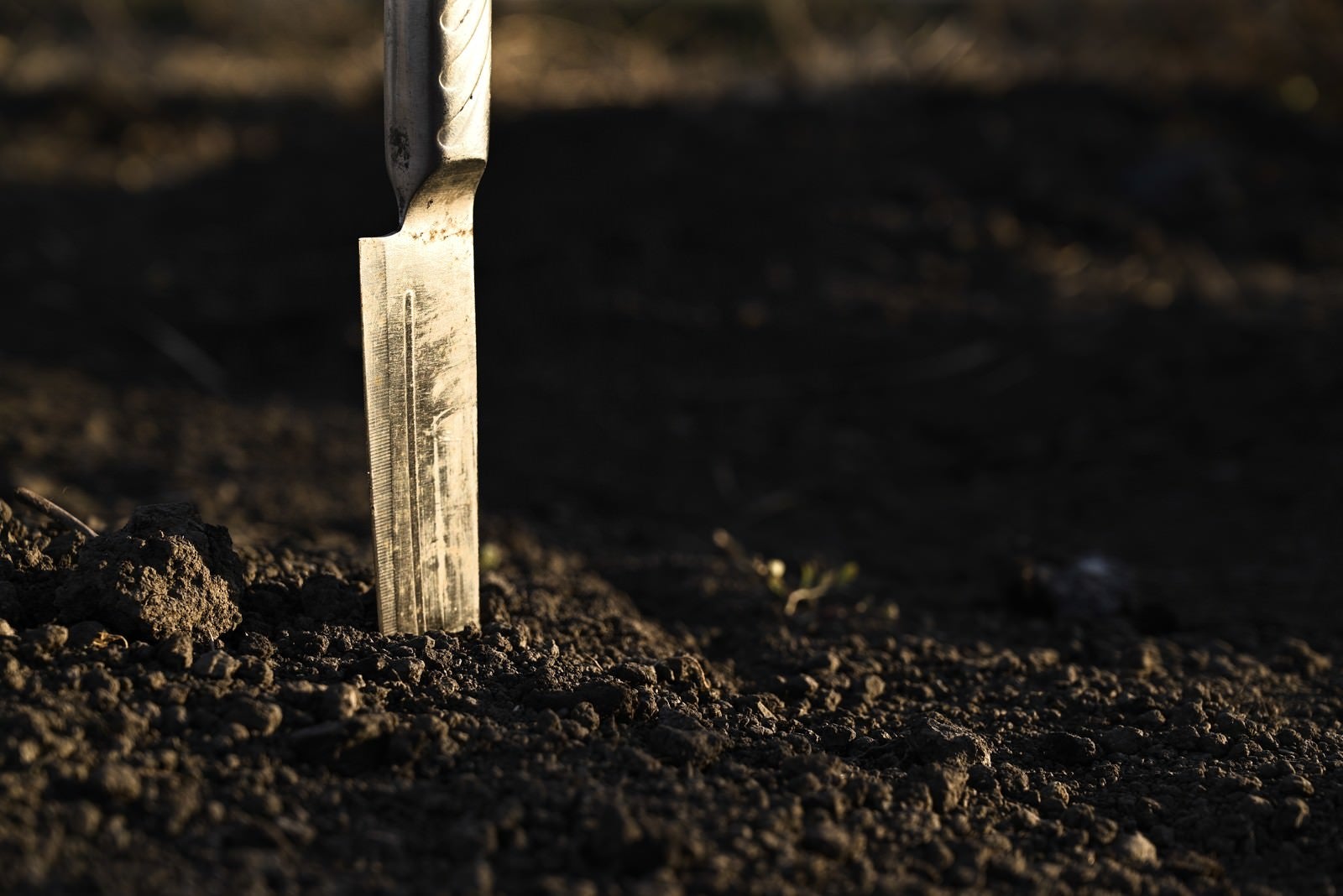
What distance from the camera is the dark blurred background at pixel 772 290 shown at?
14.4 feet

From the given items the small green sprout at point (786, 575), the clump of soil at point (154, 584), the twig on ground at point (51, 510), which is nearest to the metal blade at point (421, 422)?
the clump of soil at point (154, 584)

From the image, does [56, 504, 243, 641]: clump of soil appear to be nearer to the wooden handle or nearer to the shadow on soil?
the wooden handle

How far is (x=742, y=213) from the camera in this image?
7.18 metres

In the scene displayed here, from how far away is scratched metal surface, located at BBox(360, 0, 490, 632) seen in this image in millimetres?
2180

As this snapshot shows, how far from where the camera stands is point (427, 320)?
231 cm

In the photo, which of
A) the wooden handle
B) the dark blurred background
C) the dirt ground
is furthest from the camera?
the dark blurred background

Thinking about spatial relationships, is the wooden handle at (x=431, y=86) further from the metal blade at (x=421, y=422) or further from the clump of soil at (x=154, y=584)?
the clump of soil at (x=154, y=584)

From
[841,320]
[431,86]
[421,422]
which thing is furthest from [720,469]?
[431,86]

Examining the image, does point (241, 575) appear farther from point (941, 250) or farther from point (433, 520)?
point (941, 250)

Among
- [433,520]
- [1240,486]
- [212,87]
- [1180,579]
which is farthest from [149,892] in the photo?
[212,87]

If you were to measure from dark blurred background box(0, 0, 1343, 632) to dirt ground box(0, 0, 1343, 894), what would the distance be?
0.11 feet

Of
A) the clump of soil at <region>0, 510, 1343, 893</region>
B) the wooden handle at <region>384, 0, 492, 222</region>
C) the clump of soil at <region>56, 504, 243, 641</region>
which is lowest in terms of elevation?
the clump of soil at <region>0, 510, 1343, 893</region>

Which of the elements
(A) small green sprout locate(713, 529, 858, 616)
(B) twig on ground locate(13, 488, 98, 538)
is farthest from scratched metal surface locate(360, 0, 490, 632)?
(A) small green sprout locate(713, 529, 858, 616)

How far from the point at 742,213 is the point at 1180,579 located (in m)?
3.81
